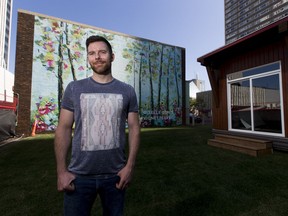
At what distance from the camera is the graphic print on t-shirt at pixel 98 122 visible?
129 cm

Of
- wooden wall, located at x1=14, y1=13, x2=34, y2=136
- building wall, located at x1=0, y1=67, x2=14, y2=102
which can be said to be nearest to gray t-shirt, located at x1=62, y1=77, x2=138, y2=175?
wooden wall, located at x1=14, y1=13, x2=34, y2=136

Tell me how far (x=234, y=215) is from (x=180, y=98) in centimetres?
1542

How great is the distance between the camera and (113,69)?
1461cm

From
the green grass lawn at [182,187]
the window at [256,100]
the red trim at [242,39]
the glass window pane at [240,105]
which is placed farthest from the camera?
the glass window pane at [240,105]

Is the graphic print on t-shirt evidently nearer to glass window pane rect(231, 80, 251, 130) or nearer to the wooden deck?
the wooden deck

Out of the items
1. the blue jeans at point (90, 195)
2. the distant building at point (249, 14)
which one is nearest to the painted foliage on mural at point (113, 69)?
the blue jeans at point (90, 195)

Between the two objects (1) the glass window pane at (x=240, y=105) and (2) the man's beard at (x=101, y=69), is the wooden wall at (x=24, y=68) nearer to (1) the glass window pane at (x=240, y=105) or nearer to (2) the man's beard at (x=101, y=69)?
(1) the glass window pane at (x=240, y=105)

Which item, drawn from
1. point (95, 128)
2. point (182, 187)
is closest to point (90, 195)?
point (95, 128)

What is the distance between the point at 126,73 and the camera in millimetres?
15258

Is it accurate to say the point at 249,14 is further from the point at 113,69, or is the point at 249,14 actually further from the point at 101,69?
the point at 101,69

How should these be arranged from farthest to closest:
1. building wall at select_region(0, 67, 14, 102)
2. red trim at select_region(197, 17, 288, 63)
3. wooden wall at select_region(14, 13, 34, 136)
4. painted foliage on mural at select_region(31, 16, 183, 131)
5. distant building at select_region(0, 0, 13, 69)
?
distant building at select_region(0, 0, 13, 69), building wall at select_region(0, 67, 14, 102), painted foliage on mural at select_region(31, 16, 183, 131), wooden wall at select_region(14, 13, 34, 136), red trim at select_region(197, 17, 288, 63)

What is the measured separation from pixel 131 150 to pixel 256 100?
733 centimetres

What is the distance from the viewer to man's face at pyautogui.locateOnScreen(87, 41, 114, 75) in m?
1.36

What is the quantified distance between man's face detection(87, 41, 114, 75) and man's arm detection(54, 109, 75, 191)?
0.40 m
